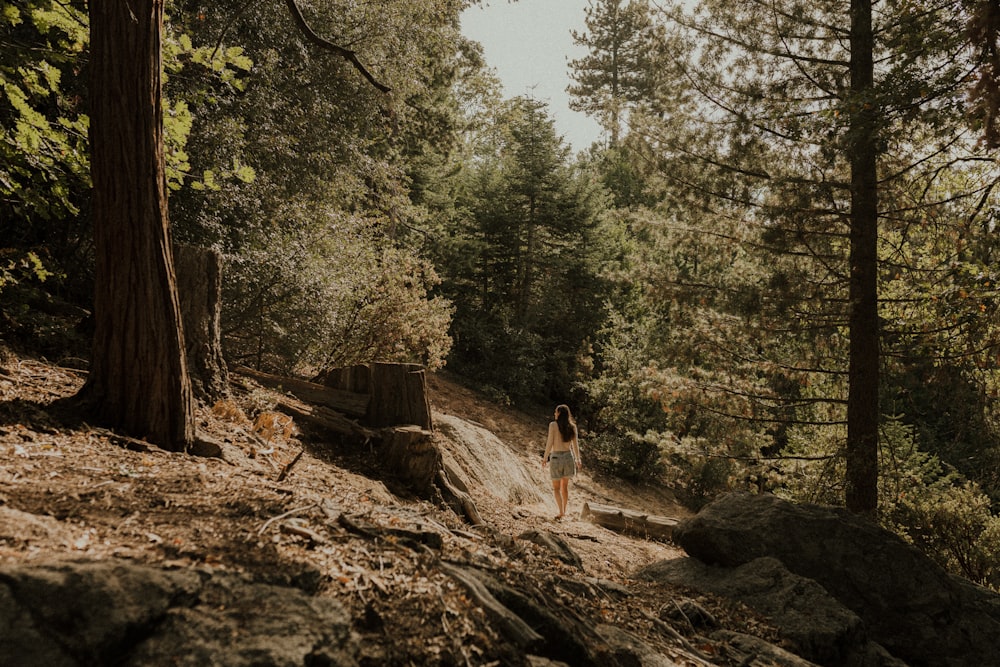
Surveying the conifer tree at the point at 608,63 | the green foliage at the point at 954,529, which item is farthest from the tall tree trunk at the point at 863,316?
the conifer tree at the point at 608,63

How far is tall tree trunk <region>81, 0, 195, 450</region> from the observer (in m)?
3.73

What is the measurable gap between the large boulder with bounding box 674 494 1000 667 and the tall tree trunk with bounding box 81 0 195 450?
5282 millimetres

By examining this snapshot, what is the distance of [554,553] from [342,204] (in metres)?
9.85

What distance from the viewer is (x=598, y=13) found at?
3653 centimetres

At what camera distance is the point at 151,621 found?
6.12 ft

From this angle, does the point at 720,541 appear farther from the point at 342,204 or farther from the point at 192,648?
the point at 342,204

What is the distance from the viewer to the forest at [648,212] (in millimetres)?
3992

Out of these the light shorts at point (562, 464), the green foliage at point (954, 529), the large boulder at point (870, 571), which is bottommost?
the green foliage at point (954, 529)

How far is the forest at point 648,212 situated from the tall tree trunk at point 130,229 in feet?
0.05

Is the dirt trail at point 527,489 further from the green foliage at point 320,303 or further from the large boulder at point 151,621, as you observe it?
the large boulder at point 151,621

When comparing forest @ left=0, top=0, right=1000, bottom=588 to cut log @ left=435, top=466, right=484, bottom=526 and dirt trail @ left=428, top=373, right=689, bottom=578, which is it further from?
cut log @ left=435, top=466, right=484, bottom=526

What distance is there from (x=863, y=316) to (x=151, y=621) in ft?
28.4

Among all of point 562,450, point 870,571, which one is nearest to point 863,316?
point 870,571

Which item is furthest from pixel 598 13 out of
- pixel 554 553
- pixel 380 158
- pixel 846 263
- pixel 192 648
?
pixel 192 648
